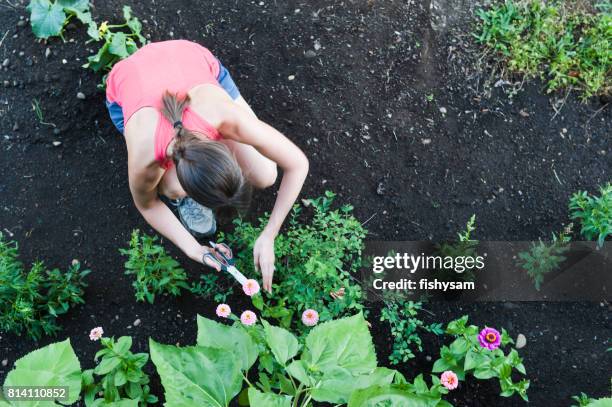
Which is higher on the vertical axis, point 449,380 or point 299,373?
point 299,373

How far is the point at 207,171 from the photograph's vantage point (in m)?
1.81

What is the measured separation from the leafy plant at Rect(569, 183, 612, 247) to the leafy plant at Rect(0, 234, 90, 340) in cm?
245

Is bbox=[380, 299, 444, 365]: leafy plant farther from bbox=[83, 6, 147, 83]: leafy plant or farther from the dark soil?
bbox=[83, 6, 147, 83]: leafy plant

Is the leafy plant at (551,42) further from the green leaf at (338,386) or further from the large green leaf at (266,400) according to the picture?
the large green leaf at (266,400)

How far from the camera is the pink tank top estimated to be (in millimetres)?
2062

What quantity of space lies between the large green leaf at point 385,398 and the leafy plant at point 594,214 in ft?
5.51

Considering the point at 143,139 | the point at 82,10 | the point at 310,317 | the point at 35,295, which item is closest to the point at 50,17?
the point at 82,10

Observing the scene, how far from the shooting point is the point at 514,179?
290cm

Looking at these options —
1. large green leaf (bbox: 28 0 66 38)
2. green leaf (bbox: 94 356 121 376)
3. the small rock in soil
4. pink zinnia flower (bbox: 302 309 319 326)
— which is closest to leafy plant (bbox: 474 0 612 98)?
the small rock in soil

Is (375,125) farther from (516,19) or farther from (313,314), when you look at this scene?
(313,314)

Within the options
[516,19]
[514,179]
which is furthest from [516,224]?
[516,19]

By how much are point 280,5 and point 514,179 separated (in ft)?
5.50

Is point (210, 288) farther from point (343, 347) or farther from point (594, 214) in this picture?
point (594, 214)

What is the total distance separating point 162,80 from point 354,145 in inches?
45.9
